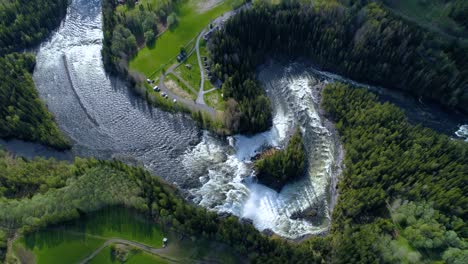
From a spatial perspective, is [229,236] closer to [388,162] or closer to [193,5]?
[388,162]

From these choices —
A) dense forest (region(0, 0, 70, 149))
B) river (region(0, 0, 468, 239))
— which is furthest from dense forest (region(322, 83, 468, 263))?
dense forest (region(0, 0, 70, 149))

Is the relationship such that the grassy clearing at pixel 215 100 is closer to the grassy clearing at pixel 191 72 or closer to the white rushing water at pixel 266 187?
the grassy clearing at pixel 191 72

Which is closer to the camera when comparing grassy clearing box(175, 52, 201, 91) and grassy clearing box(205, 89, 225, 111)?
grassy clearing box(205, 89, 225, 111)

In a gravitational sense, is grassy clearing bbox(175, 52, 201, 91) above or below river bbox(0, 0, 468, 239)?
above

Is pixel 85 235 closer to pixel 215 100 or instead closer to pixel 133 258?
pixel 133 258

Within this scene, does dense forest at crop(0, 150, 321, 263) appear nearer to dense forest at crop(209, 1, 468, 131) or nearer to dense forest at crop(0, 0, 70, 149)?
dense forest at crop(0, 0, 70, 149)

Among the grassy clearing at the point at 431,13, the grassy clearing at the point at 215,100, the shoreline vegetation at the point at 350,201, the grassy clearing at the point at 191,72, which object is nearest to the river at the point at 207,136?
the shoreline vegetation at the point at 350,201

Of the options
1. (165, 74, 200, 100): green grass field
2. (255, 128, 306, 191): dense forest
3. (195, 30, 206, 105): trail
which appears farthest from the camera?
(165, 74, 200, 100): green grass field

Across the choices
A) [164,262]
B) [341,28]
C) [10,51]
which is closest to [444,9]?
[341,28]
